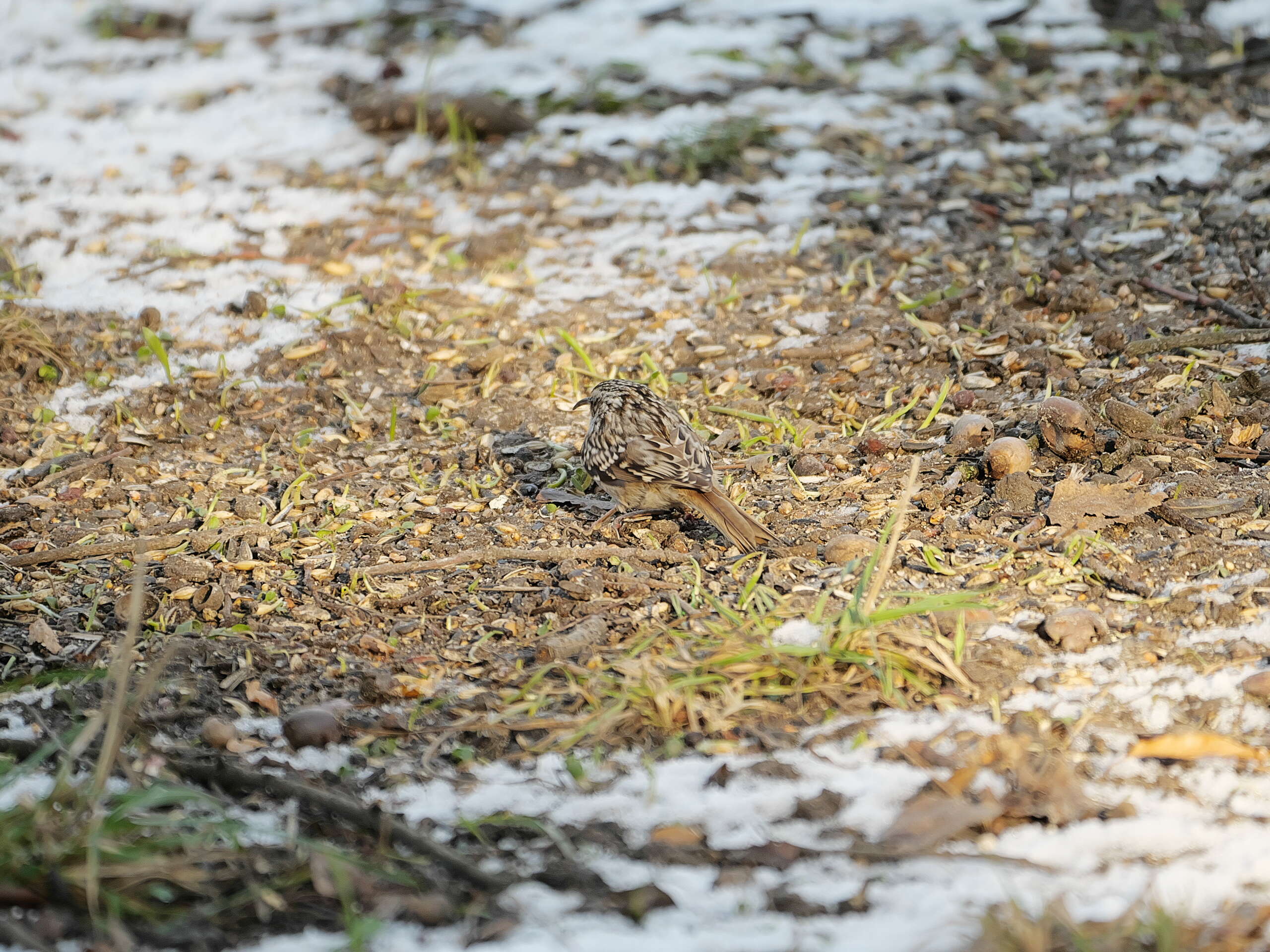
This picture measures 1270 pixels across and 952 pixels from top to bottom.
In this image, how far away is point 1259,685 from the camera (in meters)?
3.04

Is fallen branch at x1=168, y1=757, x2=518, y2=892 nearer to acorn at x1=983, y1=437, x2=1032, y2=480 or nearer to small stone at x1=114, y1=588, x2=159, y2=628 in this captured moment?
small stone at x1=114, y1=588, x2=159, y2=628

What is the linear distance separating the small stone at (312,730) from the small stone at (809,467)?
208cm

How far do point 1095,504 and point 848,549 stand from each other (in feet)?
2.74

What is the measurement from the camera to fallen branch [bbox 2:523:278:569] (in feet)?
13.6

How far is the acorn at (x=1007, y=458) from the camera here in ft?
13.8

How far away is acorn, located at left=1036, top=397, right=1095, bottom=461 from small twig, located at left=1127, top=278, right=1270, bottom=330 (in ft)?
2.67

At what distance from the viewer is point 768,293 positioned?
5.89 m

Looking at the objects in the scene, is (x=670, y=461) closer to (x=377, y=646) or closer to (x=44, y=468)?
(x=377, y=646)

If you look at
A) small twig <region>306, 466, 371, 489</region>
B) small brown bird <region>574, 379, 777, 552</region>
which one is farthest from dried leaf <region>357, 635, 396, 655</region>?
small twig <region>306, 466, 371, 489</region>

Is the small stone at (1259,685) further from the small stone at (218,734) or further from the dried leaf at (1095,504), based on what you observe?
the small stone at (218,734)

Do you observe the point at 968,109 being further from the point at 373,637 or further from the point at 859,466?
the point at 373,637

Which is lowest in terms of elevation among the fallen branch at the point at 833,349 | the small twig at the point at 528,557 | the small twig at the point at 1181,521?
the small twig at the point at 528,557

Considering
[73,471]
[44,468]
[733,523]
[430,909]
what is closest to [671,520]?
[733,523]

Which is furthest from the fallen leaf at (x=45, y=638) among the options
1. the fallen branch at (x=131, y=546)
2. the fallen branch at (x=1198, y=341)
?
the fallen branch at (x=1198, y=341)
